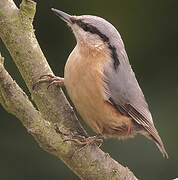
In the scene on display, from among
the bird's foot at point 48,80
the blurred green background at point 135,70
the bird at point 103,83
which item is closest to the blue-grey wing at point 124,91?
the bird at point 103,83

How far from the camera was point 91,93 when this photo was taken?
129 inches

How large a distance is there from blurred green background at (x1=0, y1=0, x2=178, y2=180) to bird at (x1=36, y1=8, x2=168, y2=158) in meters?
1.57

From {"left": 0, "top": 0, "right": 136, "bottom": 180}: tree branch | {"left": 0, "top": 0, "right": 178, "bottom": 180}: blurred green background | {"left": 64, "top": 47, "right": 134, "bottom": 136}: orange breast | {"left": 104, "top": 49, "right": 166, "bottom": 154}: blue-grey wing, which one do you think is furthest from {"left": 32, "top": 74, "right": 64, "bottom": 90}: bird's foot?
{"left": 0, "top": 0, "right": 178, "bottom": 180}: blurred green background

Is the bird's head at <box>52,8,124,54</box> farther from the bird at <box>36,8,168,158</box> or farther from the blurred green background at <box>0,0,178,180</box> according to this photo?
the blurred green background at <box>0,0,178,180</box>

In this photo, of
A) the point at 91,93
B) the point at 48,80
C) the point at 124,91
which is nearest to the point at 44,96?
the point at 48,80

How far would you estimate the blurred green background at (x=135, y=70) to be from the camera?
5043 millimetres

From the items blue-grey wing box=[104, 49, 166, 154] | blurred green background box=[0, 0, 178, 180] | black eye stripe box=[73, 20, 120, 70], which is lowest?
blurred green background box=[0, 0, 178, 180]

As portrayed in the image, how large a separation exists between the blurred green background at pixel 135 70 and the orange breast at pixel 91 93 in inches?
65.3

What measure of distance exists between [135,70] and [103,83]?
6.79 feet

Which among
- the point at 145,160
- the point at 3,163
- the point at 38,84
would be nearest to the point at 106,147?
the point at 145,160

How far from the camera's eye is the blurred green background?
5043 millimetres

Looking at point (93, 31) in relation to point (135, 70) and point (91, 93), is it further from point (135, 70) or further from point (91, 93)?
point (135, 70)

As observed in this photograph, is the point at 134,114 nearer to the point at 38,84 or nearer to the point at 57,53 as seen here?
the point at 38,84

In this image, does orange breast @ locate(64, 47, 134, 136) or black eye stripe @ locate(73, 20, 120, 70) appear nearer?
orange breast @ locate(64, 47, 134, 136)
